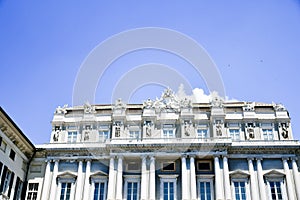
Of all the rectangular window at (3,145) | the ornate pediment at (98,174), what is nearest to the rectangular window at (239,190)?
the ornate pediment at (98,174)

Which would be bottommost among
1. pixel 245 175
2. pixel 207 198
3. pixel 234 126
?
pixel 207 198

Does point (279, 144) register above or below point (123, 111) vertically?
below

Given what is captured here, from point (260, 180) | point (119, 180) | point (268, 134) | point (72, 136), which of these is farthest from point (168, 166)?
point (72, 136)

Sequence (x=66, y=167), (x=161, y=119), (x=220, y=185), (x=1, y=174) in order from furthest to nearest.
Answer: (x=161, y=119) < (x=66, y=167) < (x=220, y=185) < (x=1, y=174)

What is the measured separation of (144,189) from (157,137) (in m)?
7.40

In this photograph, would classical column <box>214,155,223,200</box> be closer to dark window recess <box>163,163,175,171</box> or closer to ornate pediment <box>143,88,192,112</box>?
dark window recess <box>163,163,175,171</box>

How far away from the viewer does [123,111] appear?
4697 cm

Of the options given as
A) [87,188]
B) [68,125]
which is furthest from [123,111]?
[87,188]

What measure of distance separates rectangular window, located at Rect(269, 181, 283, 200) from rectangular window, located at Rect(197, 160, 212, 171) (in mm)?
7123

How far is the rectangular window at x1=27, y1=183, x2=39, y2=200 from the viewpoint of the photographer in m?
42.7

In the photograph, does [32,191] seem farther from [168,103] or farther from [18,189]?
[168,103]

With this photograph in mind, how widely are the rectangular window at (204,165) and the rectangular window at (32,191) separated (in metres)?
19.3

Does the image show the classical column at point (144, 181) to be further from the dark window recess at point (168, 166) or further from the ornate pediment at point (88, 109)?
the ornate pediment at point (88, 109)

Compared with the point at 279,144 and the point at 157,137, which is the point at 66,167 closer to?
the point at 157,137
